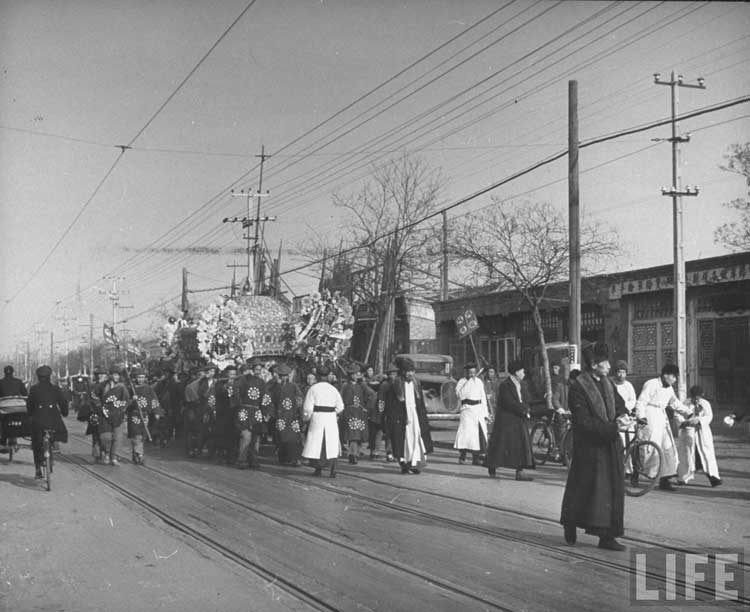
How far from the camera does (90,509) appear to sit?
10648 mm

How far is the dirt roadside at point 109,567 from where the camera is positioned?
6316 millimetres

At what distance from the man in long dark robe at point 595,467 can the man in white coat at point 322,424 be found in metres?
6.06

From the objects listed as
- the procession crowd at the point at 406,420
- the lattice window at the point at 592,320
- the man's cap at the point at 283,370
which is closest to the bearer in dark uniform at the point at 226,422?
the procession crowd at the point at 406,420

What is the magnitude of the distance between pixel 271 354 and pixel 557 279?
10.3 metres

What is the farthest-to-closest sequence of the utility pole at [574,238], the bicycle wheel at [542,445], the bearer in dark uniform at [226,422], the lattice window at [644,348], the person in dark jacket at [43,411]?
the lattice window at [644,348]
the utility pole at [574,238]
the bearer in dark uniform at [226,422]
the bicycle wheel at [542,445]
the person in dark jacket at [43,411]

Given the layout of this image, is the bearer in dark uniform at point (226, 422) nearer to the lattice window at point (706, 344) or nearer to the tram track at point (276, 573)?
the tram track at point (276, 573)

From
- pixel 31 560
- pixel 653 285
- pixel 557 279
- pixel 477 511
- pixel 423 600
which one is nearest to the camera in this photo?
pixel 423 600

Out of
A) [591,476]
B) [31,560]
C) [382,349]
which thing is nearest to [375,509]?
[591,476]

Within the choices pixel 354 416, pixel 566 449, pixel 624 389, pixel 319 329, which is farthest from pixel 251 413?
pixel 624 389

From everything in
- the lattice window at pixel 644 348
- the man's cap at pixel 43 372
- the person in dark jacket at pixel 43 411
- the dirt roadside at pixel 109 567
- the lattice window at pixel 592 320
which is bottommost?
the dirt roadside at pixel 109 567

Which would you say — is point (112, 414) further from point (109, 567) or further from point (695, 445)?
point (695, 445)

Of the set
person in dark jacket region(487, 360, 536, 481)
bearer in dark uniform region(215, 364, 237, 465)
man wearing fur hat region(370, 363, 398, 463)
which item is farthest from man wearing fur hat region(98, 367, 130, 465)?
person in dark jacket region(487, 360, 536, 481)

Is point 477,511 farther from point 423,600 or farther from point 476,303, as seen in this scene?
point 476,303

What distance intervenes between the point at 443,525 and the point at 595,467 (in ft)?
6.14
